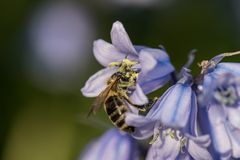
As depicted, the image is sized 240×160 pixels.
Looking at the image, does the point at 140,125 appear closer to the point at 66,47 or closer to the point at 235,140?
the point at 235,140

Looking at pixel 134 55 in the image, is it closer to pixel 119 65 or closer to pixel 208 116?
pixel 119 65

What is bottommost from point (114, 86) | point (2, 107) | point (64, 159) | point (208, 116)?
point (64, 159)

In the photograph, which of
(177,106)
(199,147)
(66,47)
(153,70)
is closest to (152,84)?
(153,70)

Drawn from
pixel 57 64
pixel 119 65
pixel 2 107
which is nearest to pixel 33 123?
pixel 2 107

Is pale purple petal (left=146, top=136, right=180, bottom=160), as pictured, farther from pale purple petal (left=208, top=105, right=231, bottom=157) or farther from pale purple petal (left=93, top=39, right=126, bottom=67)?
pale purple petal (left=93, top=39, right=126, bottom=67)

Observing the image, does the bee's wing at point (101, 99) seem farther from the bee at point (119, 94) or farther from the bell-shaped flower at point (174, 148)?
the bell-shaped flower at point (174, 148)
